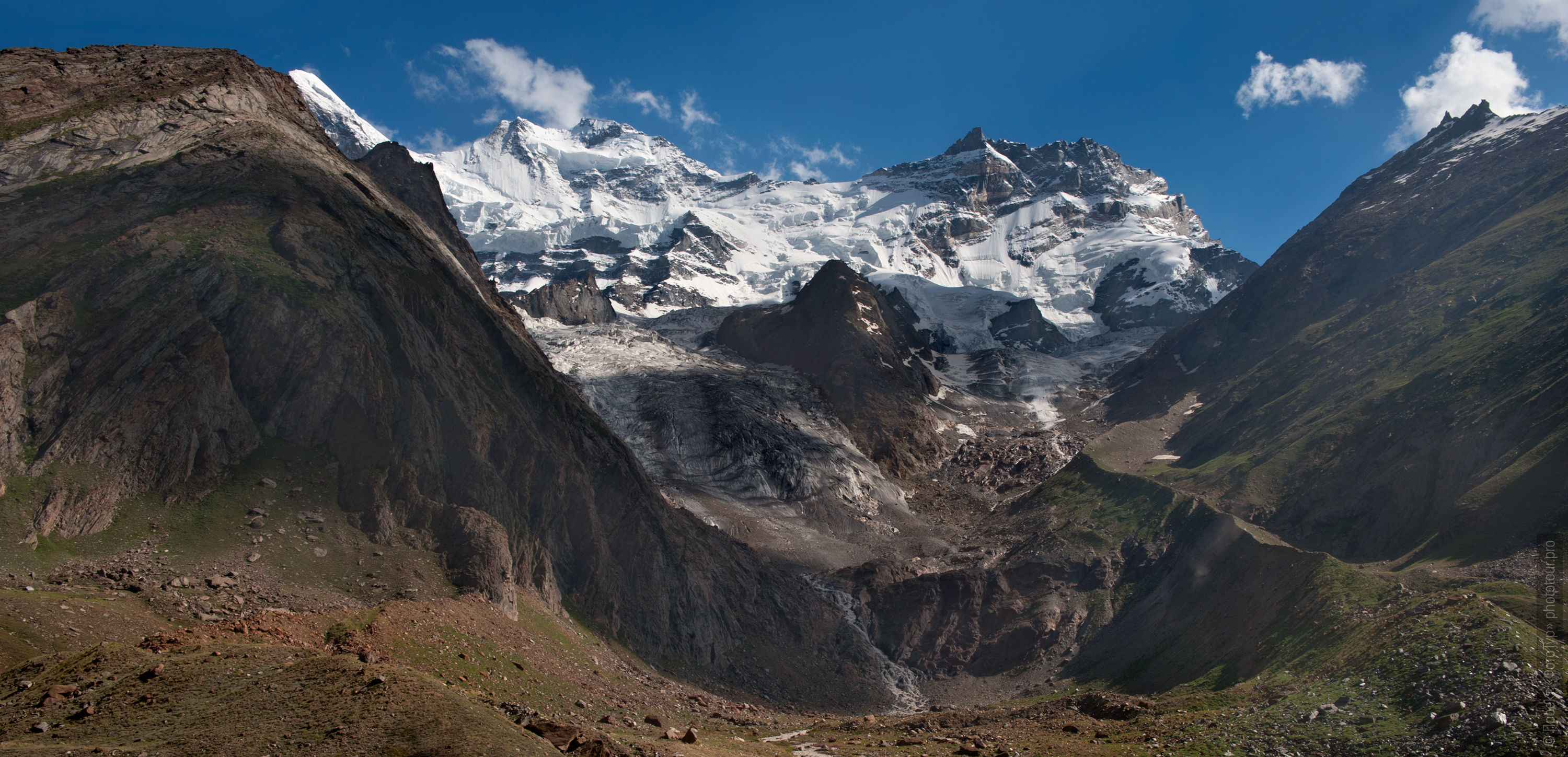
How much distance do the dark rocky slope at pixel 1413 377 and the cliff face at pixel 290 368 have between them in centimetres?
5250

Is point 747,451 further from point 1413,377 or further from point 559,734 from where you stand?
point 559,734

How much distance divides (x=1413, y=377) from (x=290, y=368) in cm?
12264

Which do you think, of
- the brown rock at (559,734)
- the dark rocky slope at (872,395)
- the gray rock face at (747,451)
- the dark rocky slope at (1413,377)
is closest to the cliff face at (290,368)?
the brown rock at (559,734)

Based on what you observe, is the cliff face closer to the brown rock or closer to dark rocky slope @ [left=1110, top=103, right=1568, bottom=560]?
the brown rock

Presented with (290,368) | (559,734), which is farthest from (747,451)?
(559,734)

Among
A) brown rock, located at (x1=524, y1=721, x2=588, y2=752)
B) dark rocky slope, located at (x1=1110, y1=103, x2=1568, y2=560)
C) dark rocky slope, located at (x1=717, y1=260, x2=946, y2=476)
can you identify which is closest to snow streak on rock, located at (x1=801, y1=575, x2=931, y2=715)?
dark rocky slope, located at (x1=1110, y1=103, x2=1568, y2=560)

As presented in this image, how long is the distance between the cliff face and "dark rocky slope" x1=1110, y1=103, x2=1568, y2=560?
52500 mm

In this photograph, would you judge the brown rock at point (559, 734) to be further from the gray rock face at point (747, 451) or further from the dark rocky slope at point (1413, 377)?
the gray rock face at point (747, 451)

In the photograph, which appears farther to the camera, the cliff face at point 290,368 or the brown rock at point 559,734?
the cliff face at point 290,368

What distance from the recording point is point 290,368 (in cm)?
5428

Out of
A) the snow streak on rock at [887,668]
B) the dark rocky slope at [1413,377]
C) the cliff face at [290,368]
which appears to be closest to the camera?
the cliff face at [290,368]

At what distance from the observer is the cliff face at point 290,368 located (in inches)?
1836

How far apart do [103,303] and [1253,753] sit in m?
66.0

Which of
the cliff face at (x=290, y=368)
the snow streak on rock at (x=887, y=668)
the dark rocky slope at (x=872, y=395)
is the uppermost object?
the dark rocky slope at (x=872, y=395)
